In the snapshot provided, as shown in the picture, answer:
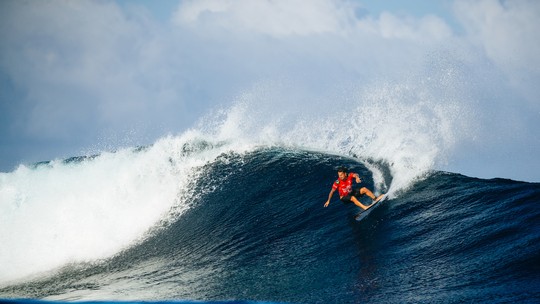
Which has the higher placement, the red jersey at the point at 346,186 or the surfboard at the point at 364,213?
the red jersey at the point at 346,186

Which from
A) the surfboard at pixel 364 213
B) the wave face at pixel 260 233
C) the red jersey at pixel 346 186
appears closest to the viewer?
the wave face at pixel 260 233

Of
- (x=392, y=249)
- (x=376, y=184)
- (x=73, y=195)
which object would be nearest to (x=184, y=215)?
(x=73, y=195)

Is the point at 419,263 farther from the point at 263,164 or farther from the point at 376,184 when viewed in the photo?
the point at 263,164

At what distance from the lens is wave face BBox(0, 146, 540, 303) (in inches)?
216

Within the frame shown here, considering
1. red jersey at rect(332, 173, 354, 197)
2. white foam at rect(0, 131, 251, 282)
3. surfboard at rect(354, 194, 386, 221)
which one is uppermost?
white foam at rect(0, 131, 251, 282)

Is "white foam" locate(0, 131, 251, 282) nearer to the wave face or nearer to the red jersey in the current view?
the wave face

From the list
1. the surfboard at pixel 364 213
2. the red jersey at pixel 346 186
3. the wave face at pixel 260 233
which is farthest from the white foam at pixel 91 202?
the surfboard at pixel 364 213

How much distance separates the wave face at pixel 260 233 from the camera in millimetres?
5480

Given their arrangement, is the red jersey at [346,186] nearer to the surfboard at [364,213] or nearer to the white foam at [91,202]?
the surfboard at [364,213]

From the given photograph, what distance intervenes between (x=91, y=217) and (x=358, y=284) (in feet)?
28.9

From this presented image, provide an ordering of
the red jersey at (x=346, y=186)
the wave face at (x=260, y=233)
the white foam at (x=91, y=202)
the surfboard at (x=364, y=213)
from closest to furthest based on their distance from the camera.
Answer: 1. the wave face at (x=260, y=233)
2. the surfboard at (x=364, y=213)
3. the red jersey at (x=346, y=186)
4. the white foam at (x=91, y=202)

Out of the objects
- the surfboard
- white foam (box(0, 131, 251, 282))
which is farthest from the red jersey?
white foam (box(0, 131, 251, 282))

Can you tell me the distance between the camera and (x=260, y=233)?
8945 mm

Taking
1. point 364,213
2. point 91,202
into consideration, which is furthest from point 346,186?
point 91,202
